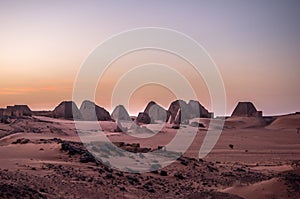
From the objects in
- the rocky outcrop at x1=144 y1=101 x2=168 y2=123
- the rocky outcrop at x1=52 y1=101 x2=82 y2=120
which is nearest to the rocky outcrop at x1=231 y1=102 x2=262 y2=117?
the rocky outcrop at x1=144 y1=101 x2=168 y2=123

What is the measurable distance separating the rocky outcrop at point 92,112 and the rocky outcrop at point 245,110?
36733 mm

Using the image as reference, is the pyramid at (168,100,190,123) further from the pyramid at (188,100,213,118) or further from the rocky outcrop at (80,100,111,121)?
the rocky outcrop at (80,100,111,121)

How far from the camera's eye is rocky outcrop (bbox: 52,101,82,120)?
73.4 m

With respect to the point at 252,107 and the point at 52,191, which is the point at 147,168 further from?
the point at 252,107

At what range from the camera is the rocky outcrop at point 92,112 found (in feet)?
239

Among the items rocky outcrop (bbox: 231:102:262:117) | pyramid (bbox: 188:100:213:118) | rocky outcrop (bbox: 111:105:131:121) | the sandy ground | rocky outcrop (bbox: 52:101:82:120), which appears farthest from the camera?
rocky outcrop (bbox: 231:102:262:117)

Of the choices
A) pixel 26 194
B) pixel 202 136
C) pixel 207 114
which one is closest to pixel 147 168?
pixel 26 194

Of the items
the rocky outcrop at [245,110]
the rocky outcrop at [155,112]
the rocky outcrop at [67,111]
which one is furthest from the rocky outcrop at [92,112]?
the rocky outcrop at [245,110]

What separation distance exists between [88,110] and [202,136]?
85.1 feet

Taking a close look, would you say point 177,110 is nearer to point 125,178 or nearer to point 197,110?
point 197,110

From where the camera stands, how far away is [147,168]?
23.8 meters

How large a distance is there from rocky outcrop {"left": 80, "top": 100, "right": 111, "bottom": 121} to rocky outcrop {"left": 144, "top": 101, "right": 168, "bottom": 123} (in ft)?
37.4

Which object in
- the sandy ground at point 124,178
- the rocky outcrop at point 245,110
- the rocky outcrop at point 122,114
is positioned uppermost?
the rocky outcrop at point 245,110

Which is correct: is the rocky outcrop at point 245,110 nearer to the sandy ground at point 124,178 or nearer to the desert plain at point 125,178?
the desert plain at point 125,178
